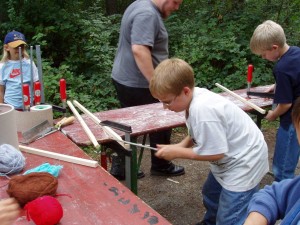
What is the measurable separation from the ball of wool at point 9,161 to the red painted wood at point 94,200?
0.16ft

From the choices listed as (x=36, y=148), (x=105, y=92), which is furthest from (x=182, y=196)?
(x=105, y=92)

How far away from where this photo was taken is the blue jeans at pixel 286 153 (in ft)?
9.89

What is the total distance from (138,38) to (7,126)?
1483 millimetres

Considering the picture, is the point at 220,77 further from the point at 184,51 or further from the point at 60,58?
the point at 60,58

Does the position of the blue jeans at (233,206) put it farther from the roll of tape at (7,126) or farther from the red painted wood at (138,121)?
the roll of tape at (7,126)

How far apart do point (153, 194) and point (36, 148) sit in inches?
68.2

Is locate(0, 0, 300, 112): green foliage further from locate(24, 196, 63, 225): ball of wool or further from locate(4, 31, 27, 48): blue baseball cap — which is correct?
locate(24, 196, 63, 225): ball of wool

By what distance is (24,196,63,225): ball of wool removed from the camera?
150 cm

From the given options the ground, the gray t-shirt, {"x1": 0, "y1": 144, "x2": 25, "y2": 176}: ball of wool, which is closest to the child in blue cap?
the gray t-shirt

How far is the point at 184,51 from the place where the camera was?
7.24m

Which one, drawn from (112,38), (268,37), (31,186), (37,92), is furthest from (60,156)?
(112,38)

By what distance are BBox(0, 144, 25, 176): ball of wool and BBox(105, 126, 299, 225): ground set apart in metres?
1.70

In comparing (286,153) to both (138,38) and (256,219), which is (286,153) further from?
(256,219)

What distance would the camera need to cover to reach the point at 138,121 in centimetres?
292
